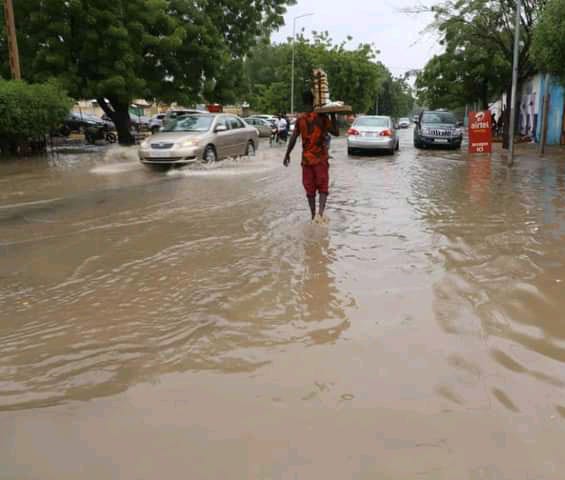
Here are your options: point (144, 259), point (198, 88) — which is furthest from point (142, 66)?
point (144, 259)

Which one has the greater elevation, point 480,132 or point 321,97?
point 321,97

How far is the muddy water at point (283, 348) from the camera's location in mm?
2686

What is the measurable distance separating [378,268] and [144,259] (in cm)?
244

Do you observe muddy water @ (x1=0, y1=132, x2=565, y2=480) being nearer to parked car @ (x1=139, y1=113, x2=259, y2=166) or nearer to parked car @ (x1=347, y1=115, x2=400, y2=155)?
parked car @ (x1=139, y1=113, x2=259, y2=166)

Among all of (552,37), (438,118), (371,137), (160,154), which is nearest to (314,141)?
(160,154)

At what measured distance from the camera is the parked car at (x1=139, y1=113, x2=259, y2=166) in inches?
547

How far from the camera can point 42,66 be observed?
2025 cm

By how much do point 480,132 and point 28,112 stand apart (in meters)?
14.6

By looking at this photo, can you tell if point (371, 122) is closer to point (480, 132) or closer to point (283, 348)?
point (480, 132)

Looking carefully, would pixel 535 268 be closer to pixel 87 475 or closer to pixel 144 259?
pixel 144 259

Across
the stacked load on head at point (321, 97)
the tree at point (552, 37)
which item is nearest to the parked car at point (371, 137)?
the tree at point (552, 37)

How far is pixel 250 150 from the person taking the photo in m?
17.4

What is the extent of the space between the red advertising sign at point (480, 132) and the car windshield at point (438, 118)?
2840mm

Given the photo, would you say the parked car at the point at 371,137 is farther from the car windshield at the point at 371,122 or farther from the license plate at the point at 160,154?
the license plate at the point at 160,154
